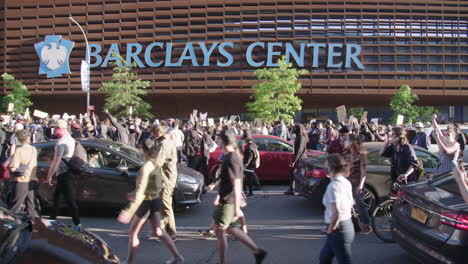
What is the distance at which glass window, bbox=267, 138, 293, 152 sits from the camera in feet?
33.9

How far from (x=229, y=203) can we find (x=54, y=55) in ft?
137

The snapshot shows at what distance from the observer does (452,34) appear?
38.2 m

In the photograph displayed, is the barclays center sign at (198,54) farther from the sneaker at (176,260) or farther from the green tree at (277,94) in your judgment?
the sneaker at (176,260)

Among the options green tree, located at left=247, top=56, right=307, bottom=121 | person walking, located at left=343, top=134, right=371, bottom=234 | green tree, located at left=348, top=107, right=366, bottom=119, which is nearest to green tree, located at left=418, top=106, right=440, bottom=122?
green tree, located at left=348, top=107, right=366, bottom=119

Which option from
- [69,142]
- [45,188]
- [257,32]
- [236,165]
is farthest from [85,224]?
[257,32]

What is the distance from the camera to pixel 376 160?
705 cm

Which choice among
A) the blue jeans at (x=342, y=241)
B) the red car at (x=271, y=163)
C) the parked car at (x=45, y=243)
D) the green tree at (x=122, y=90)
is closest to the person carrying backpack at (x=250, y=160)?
the red car at (x=271, y=163)

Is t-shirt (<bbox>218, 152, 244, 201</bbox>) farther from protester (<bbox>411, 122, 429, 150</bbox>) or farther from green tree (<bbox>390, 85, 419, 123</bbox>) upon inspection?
green tree (<bbox>390, 85, 419, 123</bbox>)

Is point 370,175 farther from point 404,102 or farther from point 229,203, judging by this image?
point 404,102

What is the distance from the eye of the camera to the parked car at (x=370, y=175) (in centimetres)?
675

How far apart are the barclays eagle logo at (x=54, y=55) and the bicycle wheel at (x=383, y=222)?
133 ft

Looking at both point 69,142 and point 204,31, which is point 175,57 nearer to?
point 204,31

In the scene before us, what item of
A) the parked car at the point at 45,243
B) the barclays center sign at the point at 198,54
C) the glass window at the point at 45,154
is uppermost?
the barclays center sign at the point at 198,54

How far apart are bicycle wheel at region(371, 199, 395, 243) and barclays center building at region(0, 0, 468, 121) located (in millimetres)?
31930
